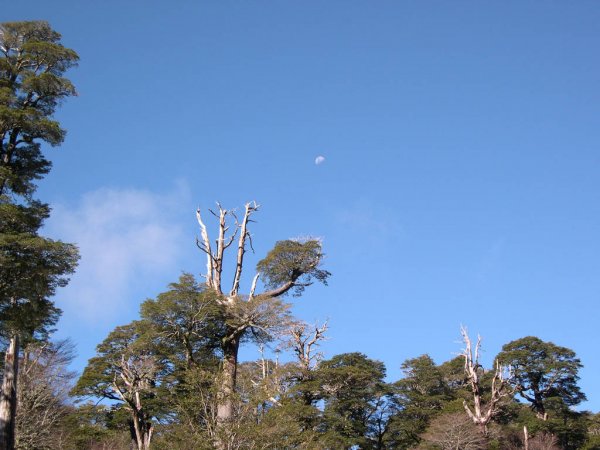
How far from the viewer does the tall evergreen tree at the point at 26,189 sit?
14109 millimetres

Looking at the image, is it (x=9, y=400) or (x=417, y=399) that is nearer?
(x=9, y=400)

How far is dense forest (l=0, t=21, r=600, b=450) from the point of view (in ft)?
48.2

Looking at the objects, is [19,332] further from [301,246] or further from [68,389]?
[68,389]

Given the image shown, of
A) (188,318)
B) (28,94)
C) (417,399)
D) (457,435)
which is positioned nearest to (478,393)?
(457,435)

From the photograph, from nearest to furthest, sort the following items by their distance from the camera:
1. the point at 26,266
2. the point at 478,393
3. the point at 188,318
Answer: the point at 26,266 → the point at 188,318 → the point at 478,393

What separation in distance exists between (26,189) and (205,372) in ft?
23.7

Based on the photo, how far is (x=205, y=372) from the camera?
15.7 metres

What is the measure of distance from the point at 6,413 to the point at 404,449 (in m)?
28.3

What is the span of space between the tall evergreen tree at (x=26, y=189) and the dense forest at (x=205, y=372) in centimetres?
4

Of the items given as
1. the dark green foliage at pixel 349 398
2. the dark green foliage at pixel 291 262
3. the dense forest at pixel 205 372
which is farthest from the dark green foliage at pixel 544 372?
the dark green foliage at pixel 291 262

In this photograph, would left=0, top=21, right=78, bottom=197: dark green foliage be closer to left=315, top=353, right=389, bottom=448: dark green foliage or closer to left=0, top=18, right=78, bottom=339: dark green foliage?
left=0, top=18, right=78, bottom=339: dark green foliage

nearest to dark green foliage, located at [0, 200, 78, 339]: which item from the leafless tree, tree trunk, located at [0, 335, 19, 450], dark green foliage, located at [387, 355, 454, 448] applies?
tree trunk, located at [0, 335, 19, 450]

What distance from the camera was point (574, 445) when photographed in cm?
4228

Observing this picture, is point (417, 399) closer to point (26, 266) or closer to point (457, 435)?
point (457, 435)
